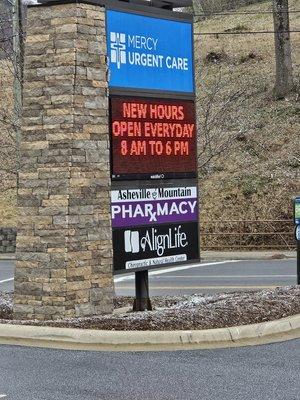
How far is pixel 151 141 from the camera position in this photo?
430 inches

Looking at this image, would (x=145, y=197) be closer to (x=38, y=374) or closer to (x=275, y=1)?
(x=38, y=374)

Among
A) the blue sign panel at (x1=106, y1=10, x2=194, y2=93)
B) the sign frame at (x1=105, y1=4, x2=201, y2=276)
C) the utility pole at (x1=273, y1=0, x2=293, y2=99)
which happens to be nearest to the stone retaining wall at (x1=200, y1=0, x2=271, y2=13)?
the utility pole at (x1=273, y1=0, x2=293, y2=99)

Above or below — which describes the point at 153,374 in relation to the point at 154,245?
below

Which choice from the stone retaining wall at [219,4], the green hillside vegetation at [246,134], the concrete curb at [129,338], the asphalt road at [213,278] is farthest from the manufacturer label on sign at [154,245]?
the stone retaining wall at [219,4]

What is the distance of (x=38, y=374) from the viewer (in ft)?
25.3

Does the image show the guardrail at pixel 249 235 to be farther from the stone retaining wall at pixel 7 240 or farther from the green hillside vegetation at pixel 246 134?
the stone retaining wall at pixel 7 240

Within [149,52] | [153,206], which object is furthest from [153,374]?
[149,52]

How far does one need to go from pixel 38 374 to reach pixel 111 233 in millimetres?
3128

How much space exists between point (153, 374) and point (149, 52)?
507 cm

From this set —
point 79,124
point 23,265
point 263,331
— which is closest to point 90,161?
point 79,124

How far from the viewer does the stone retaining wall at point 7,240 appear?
27938 mm

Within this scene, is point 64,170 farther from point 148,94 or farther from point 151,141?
point 148,94

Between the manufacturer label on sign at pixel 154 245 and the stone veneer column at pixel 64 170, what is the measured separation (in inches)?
8.9

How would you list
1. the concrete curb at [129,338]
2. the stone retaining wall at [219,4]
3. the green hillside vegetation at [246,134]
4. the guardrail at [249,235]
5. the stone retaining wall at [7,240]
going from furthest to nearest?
1. the stone retaining wall at [219,4]
2. the stone retaining wall at [7,240]
3. the green hillside vegetation at [246,134]
4. the guardrail at [249,235]
5. the concrete curb at [129,338]
